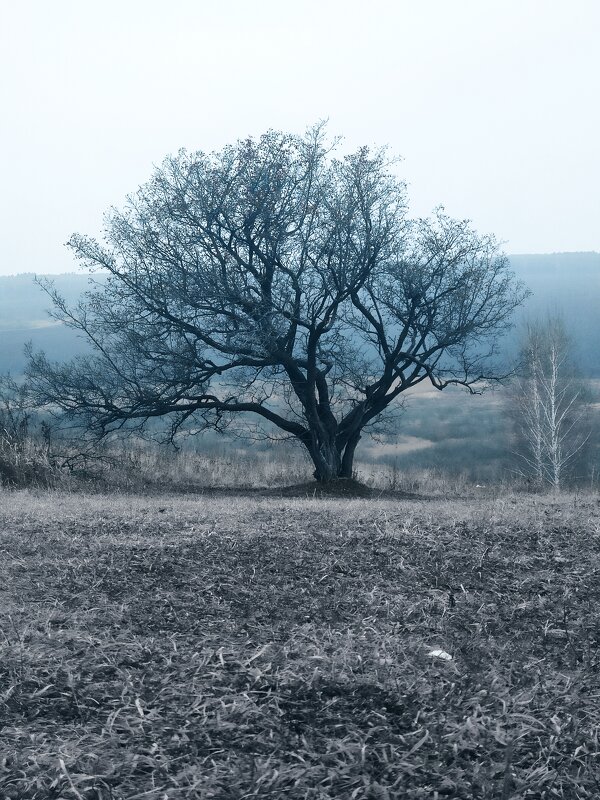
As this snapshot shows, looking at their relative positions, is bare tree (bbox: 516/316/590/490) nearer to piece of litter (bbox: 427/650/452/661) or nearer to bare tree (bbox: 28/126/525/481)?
bare tree (bbox: 28/126/525/481)

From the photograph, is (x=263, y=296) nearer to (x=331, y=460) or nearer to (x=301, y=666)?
(x=331, y=460)

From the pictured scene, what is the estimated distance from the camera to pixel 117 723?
3.04m

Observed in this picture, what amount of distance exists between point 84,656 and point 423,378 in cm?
1580

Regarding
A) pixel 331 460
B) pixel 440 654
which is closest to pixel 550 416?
pixel 331 460

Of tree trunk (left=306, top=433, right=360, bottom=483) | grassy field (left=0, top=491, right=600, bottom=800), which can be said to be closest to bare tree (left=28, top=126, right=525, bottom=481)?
tree trunk (left=306, top=433, right=360, bottom=483)

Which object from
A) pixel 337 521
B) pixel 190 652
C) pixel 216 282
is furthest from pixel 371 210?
pixel 190 652

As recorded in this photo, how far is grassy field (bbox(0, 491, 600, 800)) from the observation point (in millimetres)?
2734

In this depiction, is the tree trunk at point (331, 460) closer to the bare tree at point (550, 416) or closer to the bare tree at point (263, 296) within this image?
the bare tree at point (263, 296)

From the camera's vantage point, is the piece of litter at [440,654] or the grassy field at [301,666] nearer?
the grassy field at [301,666]

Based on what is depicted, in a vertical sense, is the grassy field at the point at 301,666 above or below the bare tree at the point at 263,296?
below

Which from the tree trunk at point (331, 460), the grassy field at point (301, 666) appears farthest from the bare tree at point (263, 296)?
the grassy field at point (301, 666)

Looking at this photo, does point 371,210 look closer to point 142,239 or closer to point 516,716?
point 142,239

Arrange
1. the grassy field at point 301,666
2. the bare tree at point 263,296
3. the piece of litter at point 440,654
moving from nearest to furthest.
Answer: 1. the grassy field at point 301,666
2. the piece of litter at point 440,654
3. the bare tree at point 263,296

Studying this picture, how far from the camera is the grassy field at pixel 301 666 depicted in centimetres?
273
